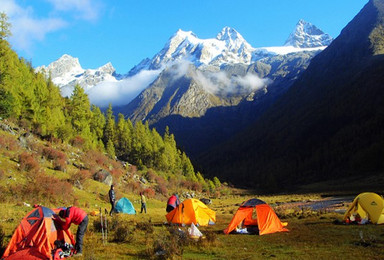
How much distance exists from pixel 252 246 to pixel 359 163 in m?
126

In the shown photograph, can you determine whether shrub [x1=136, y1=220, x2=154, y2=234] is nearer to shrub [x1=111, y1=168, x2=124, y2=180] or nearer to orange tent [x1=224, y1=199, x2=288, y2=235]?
orange tent [x1=224, y1=199, x2=288, y2=235]

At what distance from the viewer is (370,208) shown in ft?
67.7

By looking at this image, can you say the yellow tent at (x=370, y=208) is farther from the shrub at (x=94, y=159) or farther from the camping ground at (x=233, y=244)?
the shrub at (x=94, y=159)

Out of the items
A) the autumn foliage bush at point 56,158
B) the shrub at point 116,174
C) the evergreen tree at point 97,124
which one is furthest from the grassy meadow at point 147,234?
the evergreen tree at point 97,124

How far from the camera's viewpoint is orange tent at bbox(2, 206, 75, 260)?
1195 centimetres

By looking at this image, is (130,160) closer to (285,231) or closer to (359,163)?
(285,231)

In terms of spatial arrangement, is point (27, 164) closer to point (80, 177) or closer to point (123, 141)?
point (80, 177)

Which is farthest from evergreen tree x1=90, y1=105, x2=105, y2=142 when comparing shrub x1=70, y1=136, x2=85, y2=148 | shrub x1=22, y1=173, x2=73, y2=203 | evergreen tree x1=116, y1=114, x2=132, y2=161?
shrub x1=22, y1=173, x2=73, y2=203

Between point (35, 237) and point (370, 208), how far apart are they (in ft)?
68.6

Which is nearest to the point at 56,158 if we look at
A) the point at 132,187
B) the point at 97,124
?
the point at 132,187

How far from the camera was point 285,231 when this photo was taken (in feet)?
63.2

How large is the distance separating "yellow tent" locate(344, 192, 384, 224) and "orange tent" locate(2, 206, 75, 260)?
64.3 ft

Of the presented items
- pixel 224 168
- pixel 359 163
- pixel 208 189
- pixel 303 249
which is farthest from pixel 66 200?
pixel 224 168

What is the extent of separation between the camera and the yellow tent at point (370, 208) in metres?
20.1
